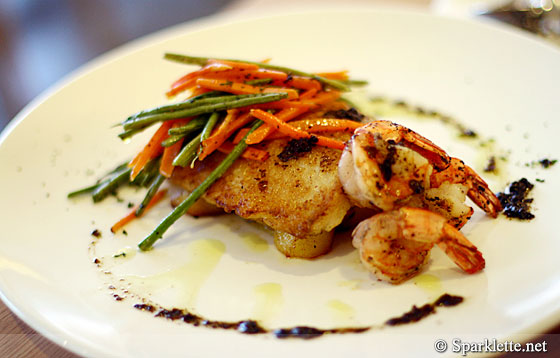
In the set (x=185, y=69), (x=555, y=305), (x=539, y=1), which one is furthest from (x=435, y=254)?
(x=539, y=1)

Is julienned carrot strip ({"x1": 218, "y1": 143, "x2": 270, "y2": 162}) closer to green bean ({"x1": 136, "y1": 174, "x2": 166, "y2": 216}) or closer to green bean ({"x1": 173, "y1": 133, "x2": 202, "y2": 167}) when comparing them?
green bean ({"x1": 173, "y1": 133, "x2": 202, "y2": 167})

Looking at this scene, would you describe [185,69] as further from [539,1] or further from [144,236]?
[539,1]

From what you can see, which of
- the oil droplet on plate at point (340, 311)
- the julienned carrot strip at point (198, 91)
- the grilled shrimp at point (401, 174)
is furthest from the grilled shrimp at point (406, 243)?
the julienned carrot strip at point (198, 91)

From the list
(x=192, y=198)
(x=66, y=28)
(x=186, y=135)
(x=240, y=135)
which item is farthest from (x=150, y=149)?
(x=66, y=28)

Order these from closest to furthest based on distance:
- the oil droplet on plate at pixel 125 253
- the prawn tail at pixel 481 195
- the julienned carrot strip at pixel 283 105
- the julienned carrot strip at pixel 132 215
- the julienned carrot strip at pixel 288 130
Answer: the prawn tail at pixel 481 195 → the julienned carrot strip at pixel 288 130 → the oil droplet on plate at pixel 125 253 → the julienned carrot strip at pixel 283 105 → the julienned carrot strip at pixel 132 215

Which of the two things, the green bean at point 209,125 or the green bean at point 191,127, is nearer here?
the green bean at point 209,125

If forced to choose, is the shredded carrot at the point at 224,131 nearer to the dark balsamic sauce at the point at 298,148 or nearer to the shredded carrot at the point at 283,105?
the shredded carrot at the point at 283,105

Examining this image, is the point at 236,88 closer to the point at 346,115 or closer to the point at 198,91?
→ the point at 198,91
